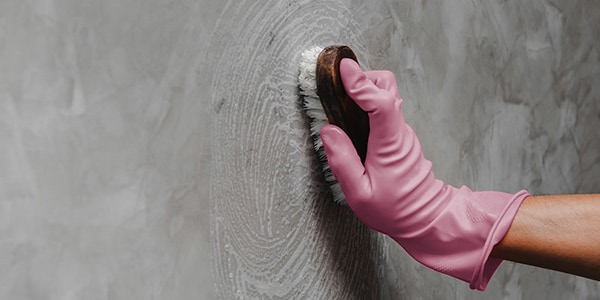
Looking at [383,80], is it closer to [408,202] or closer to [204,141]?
[408,202]

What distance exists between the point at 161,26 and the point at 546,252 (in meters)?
0.47

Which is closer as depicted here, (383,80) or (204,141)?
(204,141)

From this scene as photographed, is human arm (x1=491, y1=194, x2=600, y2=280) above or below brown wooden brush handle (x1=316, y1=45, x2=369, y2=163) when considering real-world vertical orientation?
below

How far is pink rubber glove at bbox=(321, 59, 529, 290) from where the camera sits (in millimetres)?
780

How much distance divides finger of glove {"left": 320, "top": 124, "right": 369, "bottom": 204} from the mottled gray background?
4cm

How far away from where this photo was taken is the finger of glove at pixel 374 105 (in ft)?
2.56

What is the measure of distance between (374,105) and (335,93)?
0.15 ft

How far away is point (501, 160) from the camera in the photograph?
1.23 m

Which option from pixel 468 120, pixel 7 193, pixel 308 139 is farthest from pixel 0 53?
pixel 468 120

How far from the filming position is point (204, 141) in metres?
0.69

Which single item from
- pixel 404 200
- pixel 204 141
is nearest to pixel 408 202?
pixel 404 200

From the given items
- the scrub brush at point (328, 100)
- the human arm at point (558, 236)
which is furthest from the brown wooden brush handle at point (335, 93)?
the human arm at point (558, 236)

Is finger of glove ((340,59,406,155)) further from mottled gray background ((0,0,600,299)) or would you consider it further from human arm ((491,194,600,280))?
human arm ((491,194,600,280))

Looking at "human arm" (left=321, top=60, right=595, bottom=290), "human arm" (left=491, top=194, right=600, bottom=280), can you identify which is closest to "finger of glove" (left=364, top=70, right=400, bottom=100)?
"human arm" (left=321, top=60, right=595, bottom=290)
